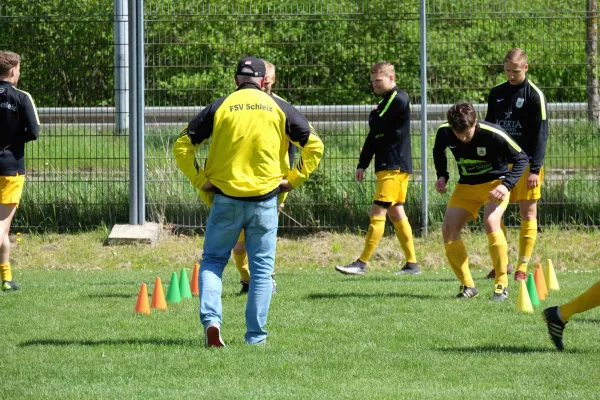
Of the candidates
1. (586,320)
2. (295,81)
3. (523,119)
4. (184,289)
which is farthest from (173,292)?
(295,81)

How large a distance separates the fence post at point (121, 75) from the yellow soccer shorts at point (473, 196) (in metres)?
5.73

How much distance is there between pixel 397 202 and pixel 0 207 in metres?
4.05

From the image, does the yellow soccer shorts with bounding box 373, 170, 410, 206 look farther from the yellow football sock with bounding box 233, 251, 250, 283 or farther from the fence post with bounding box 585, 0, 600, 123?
the fence post with bounding box 585, 0, 600, 123

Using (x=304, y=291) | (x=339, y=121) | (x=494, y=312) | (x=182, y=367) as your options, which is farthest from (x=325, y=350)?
(x=339, y=121)

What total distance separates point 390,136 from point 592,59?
12.1 feet

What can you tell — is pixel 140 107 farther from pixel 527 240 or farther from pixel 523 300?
pixel 523 300

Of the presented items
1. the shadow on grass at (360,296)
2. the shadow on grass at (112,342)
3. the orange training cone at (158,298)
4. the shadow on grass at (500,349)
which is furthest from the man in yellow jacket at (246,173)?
the shadow on grass at (360,296)

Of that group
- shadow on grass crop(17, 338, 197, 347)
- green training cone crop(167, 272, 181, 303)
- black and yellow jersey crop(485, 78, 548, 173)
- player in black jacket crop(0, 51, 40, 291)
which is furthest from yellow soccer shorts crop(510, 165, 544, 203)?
player in black jacket crop(0, 51, 40, 291)

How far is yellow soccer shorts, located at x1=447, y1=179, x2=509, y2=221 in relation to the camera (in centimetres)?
907

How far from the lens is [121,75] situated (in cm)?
1350

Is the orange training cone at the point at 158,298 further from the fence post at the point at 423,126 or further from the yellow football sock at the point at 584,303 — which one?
the fence post at the point at 423,126

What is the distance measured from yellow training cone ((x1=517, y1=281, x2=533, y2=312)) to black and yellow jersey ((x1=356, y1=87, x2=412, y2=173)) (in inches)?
109

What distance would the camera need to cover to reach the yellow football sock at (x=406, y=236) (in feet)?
36.5

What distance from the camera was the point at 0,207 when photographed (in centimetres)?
971
